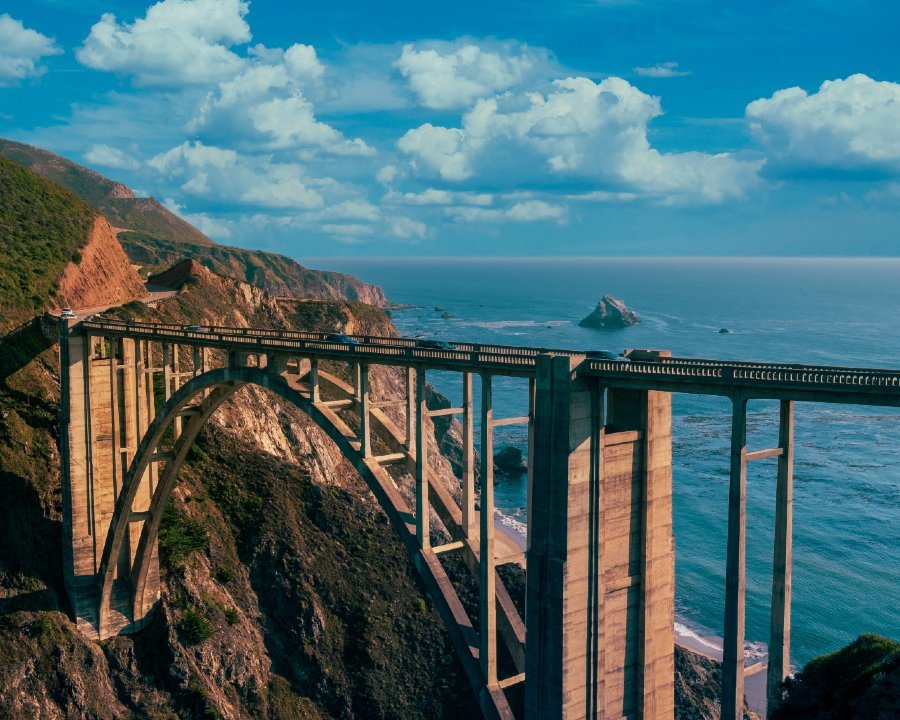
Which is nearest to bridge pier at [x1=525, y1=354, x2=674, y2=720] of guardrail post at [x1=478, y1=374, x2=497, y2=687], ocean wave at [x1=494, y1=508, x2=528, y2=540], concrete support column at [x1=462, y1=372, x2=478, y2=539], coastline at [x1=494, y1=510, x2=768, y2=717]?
guardrail post at [x1=478, y1=374, x2=497, y2=687]

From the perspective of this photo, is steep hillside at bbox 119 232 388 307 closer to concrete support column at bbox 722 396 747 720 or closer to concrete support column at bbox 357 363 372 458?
concrete support column at bbox 357 363 372 458

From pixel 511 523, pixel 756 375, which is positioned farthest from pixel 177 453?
pixel 511 523

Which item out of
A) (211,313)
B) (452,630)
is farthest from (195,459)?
(452,630)

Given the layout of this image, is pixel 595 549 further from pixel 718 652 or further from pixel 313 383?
pixel 718 652

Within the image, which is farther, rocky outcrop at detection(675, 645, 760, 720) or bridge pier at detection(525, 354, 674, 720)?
rocky outcrop at detection(675, 645, 760, 720)

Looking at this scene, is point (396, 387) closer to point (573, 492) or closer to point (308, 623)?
point (308, 623)

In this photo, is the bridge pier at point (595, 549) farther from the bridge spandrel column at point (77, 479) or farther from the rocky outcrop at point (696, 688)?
the bridge spandrel column at point (77, 479)
